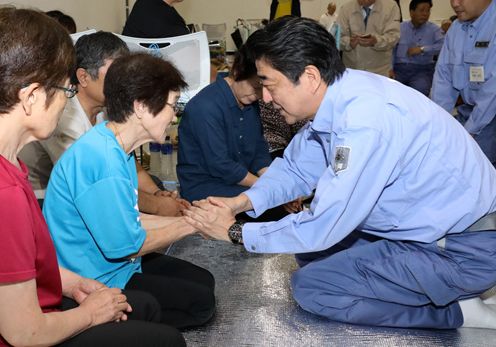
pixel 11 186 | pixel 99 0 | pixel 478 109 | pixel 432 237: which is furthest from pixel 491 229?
pixel 99 0

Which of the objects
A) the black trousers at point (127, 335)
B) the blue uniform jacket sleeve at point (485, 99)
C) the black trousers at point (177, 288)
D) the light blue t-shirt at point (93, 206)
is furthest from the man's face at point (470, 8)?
the black trousers at point (127, 335)

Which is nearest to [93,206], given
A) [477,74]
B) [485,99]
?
[485,99]

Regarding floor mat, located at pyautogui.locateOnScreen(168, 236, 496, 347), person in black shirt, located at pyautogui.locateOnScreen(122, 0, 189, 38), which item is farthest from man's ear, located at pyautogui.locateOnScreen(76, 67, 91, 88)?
person in black shirt, located at pyautogui.locateOnScreen(122, 0, 189, 38)

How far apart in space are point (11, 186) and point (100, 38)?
1269 millimetres

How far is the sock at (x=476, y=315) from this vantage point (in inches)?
79.7

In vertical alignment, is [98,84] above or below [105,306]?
above

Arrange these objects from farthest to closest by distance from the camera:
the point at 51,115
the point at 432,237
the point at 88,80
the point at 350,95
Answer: the point at 88,80 < the point at 432,237 < the point at 350,95 < the point at 51,115

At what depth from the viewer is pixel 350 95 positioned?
1741 millimetres

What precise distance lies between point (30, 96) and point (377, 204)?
3.84ft

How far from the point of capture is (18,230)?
1040 millimetres

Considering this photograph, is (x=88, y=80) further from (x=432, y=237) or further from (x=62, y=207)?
(x=432, y=237)

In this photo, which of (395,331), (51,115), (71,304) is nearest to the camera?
(51,115)

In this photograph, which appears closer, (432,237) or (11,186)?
(11,186)

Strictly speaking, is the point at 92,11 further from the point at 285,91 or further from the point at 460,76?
the point at 285,91
